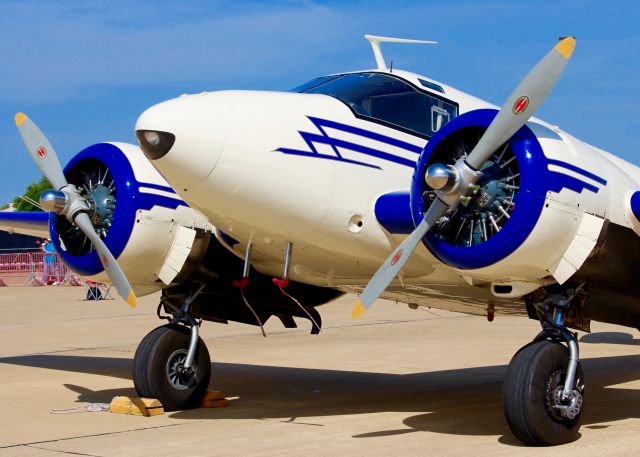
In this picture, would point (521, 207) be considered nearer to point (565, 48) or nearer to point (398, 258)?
point (398, 258)

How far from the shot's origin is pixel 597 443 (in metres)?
8.09

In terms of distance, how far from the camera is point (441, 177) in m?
7.61

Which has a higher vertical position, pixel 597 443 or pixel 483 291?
pixel 483 291

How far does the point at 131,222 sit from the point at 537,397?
4.41 metres

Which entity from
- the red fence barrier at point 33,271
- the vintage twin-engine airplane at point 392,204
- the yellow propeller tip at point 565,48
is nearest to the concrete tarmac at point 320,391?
the vintage twin-engine airplane at point 392,204

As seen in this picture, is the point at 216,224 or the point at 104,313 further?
the point at 104,313

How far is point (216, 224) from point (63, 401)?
12.5ft

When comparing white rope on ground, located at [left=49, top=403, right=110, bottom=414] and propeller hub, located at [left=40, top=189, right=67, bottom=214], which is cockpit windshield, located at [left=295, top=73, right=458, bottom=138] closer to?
propeller hub, located at [left=40, top=189, right=67, bottom=214]

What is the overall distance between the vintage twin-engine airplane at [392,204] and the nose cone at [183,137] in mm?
12

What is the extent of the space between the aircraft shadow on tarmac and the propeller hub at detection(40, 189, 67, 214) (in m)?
2.46

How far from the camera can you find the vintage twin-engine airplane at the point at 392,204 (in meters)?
7.80

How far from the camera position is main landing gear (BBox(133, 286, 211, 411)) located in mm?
10273

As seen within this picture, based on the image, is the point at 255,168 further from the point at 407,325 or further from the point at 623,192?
the point at 407,325

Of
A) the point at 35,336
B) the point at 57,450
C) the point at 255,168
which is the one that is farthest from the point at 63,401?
the point at 35,336
